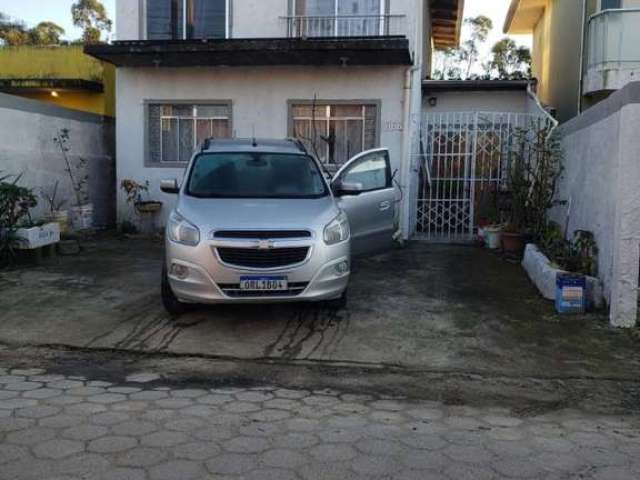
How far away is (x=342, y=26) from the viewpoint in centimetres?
1311

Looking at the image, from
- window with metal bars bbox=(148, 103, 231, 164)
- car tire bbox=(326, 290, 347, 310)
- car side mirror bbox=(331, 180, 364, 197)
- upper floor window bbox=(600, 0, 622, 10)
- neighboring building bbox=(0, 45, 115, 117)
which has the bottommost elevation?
car tire bbox=(326, 290, 347, 310)

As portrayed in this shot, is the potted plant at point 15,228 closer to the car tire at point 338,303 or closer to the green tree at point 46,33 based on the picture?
the car tire at point 338,303

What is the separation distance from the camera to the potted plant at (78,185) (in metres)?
13.1

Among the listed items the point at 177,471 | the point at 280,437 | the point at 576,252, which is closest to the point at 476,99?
the point at 576,252

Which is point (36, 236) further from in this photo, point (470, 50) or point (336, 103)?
point (470, 50)

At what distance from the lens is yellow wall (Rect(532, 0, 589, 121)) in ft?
48.0

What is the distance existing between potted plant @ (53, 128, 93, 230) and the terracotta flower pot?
Answer: 26.9 feet

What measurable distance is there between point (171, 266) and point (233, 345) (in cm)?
100

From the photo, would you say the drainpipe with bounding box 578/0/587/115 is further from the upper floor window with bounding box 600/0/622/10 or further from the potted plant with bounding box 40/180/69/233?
the potted plant with bounding box 40/180/69/233

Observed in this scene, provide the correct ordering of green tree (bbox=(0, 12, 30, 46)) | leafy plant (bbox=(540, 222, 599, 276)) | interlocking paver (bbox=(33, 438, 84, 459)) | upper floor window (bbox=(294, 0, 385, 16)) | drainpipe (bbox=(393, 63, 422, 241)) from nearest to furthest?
A: interlocking paver (bbox=(33, 438, 84, 459)) < leafy plant (bbox=(540, 222, 599, 276)) < drainpipe (bbox=(393, 63, 422, 241)) < upper floor window (bbox=(294, 0, 385, 16)) < green tree (bbox=(0, 12, 30, 46))

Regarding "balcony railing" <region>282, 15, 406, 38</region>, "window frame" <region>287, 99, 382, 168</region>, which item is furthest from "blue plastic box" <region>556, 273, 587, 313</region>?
"balcony railing" <region>282, 15, 406, 38</region>

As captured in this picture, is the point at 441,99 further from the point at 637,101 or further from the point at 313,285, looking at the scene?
the point at 313,285

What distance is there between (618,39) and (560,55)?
414 cm

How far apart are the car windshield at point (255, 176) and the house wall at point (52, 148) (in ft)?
17.7
